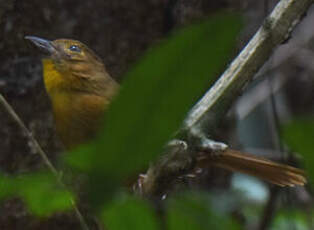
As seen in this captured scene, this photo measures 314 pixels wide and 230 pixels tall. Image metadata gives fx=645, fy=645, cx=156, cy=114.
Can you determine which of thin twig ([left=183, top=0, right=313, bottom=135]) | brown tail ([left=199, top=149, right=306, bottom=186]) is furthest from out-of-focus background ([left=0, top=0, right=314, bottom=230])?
thin twig ([left=183, top=0, right=313, bottom=135])

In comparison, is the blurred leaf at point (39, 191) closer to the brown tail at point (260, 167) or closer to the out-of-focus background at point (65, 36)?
the brown tail at point (260, 167)

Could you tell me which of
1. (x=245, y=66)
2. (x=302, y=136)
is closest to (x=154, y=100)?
(x=302, y=136)

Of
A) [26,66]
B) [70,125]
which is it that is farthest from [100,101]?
[26,66]

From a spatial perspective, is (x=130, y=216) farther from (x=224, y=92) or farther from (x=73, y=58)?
(x=73, y=58)

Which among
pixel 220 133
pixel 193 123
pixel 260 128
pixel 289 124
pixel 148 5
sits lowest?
pixel 260 128

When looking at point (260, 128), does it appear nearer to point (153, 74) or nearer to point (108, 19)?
point (108, 19)

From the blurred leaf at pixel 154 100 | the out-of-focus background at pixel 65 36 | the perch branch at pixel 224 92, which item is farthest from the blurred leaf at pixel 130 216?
the out-of-focus background at pixel 65 36
